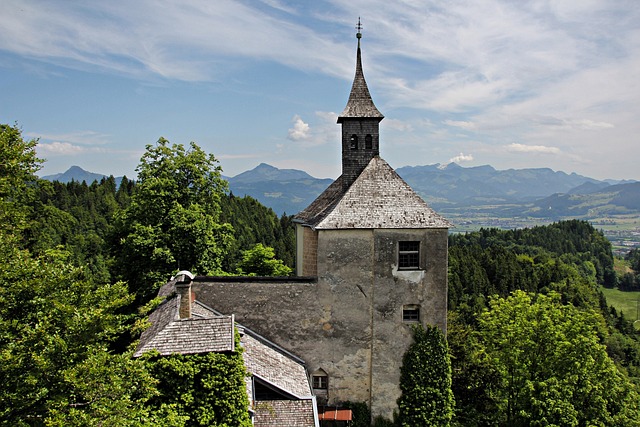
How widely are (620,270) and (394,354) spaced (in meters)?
173

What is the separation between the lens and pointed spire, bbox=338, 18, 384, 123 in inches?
1085

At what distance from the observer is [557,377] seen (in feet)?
87.2

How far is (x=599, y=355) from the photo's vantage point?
2727 centimetres

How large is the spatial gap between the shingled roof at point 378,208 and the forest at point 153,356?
242 inches

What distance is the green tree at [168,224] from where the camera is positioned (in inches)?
1288

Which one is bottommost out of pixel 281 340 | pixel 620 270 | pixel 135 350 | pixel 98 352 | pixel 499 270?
pixel 620 270

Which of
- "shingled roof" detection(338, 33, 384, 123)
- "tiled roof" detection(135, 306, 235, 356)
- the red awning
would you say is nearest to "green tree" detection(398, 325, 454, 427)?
the red awning

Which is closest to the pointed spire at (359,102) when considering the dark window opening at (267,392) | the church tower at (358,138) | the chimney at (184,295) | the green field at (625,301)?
the church tower at (358,138)

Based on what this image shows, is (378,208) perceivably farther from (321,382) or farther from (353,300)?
(321,382)

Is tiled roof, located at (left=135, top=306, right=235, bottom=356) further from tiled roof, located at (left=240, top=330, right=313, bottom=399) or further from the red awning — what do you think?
the red awning

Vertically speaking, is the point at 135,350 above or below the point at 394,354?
above

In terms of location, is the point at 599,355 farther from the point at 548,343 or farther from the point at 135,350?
the point at 135,350

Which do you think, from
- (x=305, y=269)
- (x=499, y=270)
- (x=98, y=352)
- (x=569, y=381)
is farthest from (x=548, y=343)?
(x=499, y=270)

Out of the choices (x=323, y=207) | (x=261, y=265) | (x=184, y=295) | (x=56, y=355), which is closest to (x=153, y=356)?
(x=56, y=355)
